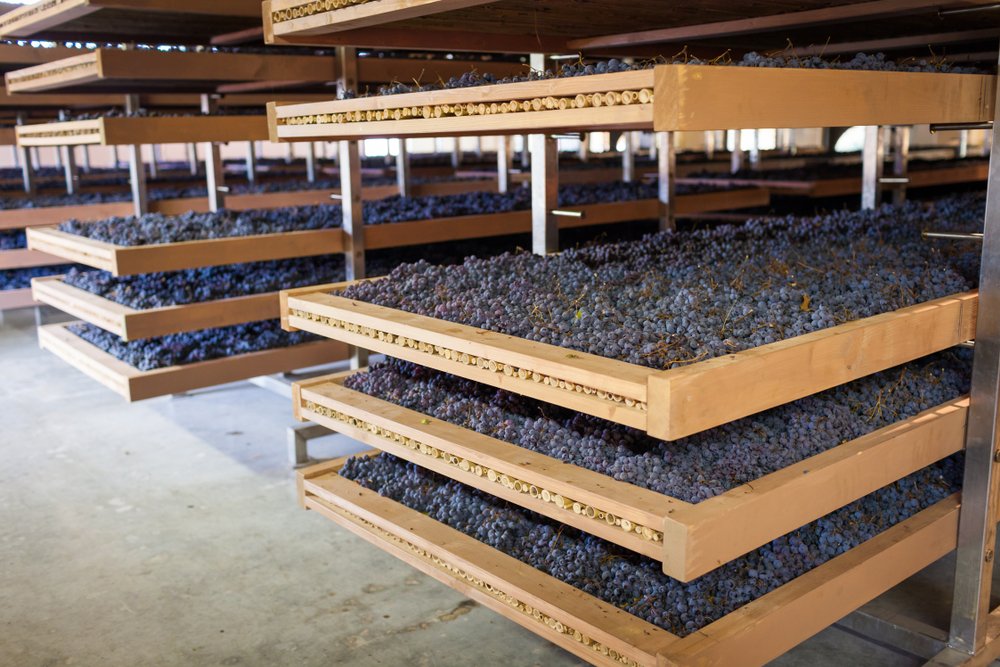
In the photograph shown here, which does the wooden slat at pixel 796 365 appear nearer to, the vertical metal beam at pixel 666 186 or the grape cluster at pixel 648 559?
the grape cluster at pixel 648 559

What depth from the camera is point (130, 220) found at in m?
4.41

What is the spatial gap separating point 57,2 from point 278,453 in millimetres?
2103

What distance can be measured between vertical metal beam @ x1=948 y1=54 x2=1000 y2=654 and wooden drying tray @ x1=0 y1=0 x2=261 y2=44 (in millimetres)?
2905

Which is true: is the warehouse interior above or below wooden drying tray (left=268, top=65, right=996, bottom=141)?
below

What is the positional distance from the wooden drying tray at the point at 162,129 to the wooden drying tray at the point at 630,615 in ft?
6.82

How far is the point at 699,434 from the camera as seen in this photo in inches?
82.8

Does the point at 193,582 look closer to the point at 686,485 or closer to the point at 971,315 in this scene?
the point at 686,485

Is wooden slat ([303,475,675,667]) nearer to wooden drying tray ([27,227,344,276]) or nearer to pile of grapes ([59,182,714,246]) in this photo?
wooden drying tray ([27,227,344,276])

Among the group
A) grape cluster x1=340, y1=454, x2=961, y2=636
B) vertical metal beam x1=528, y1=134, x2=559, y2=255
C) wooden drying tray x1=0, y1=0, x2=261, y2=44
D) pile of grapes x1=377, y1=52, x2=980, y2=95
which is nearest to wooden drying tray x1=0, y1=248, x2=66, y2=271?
wooden drying tray x1=0, y1=0, x2=261, y2=44

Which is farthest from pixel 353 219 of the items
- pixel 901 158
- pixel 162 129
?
pixel 901 158

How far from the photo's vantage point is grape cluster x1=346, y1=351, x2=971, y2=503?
1.98 meters

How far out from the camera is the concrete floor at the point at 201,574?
8.30 feet

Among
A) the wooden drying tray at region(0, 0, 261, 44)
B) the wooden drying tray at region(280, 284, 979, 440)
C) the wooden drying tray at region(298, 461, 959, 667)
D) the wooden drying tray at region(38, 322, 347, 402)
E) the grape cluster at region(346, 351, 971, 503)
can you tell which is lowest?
the wooden drying tray at region(298, 461, 959, 667)

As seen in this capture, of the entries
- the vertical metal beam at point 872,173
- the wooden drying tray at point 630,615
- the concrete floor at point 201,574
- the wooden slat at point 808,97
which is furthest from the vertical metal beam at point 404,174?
the wooden slat at point 808,97
